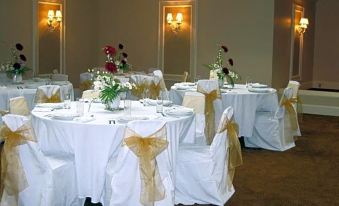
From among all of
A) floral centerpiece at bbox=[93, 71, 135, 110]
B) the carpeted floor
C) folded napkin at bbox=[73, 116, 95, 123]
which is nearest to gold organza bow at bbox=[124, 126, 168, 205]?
folded napkin at bbox=[73, 116, 95, 123]

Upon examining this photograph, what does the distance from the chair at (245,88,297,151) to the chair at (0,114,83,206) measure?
3634 mm

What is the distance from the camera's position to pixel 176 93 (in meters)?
7.35

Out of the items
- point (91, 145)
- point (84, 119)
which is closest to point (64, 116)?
point (84, 119)

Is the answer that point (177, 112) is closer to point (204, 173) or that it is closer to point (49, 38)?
point (204, 173)

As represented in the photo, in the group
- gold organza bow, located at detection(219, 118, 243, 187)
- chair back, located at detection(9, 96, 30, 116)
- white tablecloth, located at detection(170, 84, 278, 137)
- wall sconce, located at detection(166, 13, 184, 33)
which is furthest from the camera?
wall sconce, located at detection(166, 13, 184, 33)

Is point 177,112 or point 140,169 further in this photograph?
point 177,112

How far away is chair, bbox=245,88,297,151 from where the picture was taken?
6.90 meters

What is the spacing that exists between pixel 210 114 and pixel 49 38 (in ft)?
17.1

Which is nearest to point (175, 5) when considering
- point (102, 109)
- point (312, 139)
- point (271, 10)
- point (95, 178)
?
point (271, 10)

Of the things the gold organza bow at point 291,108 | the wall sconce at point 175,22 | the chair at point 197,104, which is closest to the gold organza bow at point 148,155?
the chair at point 197,104

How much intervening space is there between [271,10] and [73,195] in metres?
7.02

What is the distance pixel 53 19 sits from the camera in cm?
1042

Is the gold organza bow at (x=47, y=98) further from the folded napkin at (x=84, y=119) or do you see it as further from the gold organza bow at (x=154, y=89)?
the gold organza bow at (x=154, y=89)

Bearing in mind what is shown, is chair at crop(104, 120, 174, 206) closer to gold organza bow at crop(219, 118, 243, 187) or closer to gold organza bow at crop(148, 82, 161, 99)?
gold organza bow at crop(219, 118, 243, 187)
